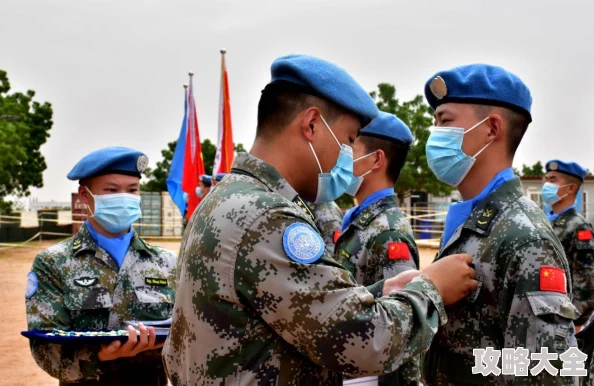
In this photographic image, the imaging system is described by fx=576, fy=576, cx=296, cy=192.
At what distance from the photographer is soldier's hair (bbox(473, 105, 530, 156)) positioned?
2.43 m

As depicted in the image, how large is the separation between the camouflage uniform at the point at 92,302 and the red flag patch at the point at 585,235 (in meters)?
5.29

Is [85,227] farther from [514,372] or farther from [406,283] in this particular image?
[514,372]

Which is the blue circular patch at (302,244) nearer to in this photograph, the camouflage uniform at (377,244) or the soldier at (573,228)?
the camouflage uniform at (377,244)

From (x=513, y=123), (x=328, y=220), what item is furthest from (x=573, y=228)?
(x=513, y=123)

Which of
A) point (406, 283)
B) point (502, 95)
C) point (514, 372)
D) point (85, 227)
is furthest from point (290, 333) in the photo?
point (85, 227)

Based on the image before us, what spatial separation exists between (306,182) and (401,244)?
4.42 feet

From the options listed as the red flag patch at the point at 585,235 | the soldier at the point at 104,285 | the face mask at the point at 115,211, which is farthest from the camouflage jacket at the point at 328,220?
the red flag patch at the point at 585,235

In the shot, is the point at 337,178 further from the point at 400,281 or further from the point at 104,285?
the point at 104,285

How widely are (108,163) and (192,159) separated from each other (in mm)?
9079

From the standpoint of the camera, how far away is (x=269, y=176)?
185 cm

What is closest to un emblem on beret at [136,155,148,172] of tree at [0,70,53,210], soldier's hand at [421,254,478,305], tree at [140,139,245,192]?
soldier's hand at [421,254,478,305]

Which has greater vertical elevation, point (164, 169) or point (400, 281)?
point (400, 281)

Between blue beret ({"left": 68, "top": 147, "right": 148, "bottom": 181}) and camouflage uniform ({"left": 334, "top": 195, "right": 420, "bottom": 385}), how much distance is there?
135 centimetres

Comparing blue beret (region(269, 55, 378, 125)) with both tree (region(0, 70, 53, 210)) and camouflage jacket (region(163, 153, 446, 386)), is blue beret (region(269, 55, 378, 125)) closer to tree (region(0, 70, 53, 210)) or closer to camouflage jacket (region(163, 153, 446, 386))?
camouflage jacket (region(163, 153, 446, 386))
